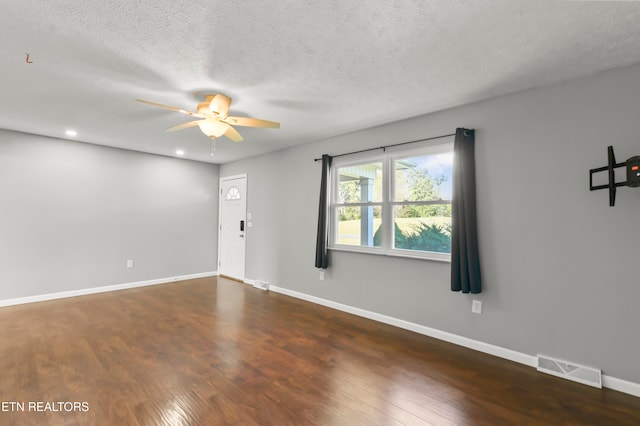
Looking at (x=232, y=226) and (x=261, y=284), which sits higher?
(x=232, y=226)

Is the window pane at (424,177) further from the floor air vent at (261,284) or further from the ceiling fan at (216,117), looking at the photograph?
the floor air vent at (261,284)

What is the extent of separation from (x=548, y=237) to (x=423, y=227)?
1.19m

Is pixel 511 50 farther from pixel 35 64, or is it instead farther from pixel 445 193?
pixel 35 64

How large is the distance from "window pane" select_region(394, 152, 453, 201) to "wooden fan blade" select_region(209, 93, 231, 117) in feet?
7.01

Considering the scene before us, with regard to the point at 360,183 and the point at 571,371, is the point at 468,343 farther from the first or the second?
the point at 360,183

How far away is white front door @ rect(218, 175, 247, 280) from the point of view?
6035 mm

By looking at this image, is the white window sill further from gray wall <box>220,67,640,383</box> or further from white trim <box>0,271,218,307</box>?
white trim <box>0,271,218,307</box>

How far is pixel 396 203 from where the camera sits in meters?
3.74

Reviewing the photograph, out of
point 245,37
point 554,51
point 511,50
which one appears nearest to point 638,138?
point 554,51

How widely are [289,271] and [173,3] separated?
3.98 meters

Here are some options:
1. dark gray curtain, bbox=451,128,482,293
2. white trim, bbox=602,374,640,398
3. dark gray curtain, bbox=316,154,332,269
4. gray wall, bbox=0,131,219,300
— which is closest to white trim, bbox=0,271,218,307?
gray wall, bbox=0,131,219,300

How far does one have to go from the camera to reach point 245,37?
2055 mm

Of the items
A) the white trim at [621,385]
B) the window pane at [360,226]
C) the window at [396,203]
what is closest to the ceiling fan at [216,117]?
the window at [396,203]

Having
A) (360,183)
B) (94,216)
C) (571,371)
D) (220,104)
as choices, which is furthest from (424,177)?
(94,216)
